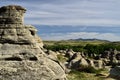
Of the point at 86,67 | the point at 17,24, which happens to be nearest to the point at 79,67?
the point at 86,67

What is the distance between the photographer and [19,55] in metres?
20.1

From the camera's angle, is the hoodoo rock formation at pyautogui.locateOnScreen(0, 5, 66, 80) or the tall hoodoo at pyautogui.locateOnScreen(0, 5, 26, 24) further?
the tall hoodoo at pyautogui.locateOnScreen(0, 5, 26, 24)

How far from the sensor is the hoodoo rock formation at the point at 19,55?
19203mm

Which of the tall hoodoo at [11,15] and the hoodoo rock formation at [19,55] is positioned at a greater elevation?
the tall hoodoo at [11,15]

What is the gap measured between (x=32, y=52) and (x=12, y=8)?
107 inches

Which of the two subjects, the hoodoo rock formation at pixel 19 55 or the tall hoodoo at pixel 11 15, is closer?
the hoodoo rock formation at pixel 19 55

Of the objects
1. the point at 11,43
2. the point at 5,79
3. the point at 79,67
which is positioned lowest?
the point at 79,67

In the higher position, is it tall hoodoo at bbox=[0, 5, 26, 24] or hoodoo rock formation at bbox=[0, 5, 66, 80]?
tall hoodoo at bbox=[0, 5, 26, 24]

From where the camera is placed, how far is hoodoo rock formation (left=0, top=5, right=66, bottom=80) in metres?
19.2

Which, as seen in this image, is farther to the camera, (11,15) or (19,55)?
(11,15)

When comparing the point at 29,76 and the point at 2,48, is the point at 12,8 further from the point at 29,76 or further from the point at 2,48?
the point at 29,76

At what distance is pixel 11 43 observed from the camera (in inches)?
823

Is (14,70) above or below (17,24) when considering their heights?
below

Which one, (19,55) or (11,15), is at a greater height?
(11,15)
